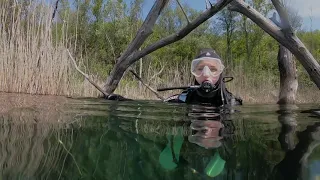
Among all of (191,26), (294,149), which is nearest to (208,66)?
(294,149)

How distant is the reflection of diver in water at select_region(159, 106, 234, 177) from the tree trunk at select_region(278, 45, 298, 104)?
4.05m

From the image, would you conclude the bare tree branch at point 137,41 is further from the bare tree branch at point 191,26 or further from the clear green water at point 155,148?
the clear green water at point 155,148

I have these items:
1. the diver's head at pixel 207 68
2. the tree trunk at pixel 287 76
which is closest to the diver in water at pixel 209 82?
the diver's head at pixel 207 68

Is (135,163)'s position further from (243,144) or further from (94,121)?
(94,121)

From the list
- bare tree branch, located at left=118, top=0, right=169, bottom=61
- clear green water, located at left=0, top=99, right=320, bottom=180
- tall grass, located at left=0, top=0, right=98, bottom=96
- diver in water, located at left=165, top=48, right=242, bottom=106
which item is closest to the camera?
clear green water, located at left=0, top=99, right=320, bottom=180

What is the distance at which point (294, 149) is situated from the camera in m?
1.83

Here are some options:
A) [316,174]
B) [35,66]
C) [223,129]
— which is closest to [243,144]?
[223,129]

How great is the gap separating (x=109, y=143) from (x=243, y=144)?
724 mm

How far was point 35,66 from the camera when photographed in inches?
218

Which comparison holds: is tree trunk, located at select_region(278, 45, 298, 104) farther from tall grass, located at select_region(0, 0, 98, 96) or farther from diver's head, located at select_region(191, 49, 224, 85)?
tall grass, located at select_region(0, 0, 98, 96)

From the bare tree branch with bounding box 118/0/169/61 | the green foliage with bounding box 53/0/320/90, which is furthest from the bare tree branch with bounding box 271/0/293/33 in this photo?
the green foliage with bounding box 53/0/320/90

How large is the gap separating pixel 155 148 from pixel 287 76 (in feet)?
17.4

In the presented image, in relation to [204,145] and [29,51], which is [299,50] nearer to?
[204,145]

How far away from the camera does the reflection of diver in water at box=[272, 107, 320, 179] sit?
1.44 metres
